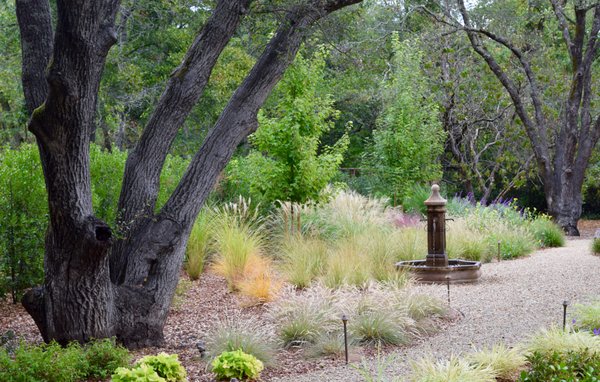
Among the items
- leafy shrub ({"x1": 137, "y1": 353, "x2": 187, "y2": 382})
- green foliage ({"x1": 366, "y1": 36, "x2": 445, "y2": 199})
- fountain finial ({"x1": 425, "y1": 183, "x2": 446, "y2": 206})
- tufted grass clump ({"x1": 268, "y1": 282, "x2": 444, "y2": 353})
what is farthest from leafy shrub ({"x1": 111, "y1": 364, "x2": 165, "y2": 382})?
green foliage ({"x1": 366, "y1": 36, "x2": 445, "y2": 199})

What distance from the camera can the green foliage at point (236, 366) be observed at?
5.20 metres

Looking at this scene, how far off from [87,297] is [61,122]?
146 centimetres

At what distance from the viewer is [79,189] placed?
5578 mm

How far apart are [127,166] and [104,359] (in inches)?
75.4

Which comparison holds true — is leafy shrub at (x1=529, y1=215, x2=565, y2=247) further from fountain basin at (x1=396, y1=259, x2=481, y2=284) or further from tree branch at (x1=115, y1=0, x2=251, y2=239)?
tree branch at (x1=115, y1=0, x2=251, y2=239)

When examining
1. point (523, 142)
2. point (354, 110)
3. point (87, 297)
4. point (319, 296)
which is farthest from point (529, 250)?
point (354, 110)

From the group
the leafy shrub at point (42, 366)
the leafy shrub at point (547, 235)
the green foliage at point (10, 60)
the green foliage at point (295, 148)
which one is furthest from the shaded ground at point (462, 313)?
the green foliage at point (10, 60)

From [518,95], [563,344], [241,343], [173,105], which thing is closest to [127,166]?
[173,105]

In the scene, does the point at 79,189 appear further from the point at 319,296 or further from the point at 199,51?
the point at 319,296

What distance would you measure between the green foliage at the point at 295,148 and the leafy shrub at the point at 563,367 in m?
6.60

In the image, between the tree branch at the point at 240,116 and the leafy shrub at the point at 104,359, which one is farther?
the tree branch at the point at 240,116

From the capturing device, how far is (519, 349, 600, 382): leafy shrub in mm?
4730

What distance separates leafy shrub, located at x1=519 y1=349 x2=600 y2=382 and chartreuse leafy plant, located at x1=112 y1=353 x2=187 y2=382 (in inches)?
95.3

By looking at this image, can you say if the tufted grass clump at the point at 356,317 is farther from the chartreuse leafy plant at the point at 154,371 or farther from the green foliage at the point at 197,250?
the green foliage at the point at 197,250
